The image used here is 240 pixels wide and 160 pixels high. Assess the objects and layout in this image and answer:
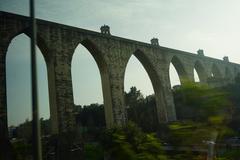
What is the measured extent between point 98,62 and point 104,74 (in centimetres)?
78

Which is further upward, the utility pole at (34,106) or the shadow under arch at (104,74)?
the shadow under arch at (104,74)

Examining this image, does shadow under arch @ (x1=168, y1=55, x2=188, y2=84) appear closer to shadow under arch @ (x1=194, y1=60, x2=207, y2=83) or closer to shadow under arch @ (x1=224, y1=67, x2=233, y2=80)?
shadow under arch @ (x1=194, y1=60, x2=207, y2=83)

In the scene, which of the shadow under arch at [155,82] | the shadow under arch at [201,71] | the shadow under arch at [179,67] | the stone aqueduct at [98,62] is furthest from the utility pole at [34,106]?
the shadow under arch at [201,71]

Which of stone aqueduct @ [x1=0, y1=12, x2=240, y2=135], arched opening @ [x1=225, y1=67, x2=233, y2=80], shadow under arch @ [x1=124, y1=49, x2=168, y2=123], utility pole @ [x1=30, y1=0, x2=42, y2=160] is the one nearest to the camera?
utility pole @ [x1=30, y1=0, x2=42, y2=160]

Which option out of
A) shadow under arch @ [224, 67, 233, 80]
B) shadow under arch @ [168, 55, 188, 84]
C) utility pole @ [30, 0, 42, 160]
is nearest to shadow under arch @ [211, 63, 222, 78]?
shadow under arch @ [224, 67, 233, 80]

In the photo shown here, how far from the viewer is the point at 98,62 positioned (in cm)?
1864

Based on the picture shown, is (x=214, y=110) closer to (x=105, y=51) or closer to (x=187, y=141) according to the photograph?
(x=187, y=141)

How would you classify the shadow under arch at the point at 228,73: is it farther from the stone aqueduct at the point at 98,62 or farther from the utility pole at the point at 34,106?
the utility pole at the point at 34,106

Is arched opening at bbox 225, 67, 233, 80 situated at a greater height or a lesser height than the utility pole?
greater

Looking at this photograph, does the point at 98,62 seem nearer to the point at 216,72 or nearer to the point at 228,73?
the point at 216,72

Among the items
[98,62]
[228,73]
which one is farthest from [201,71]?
[98,62]

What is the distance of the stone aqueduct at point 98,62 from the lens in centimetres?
1456

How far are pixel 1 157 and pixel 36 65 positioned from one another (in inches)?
326

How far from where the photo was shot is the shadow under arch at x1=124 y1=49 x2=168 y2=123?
22.2m
